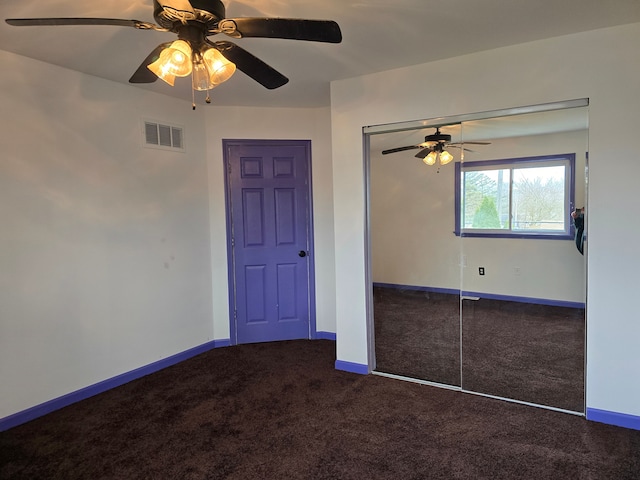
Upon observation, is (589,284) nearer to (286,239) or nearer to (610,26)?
(610,26)

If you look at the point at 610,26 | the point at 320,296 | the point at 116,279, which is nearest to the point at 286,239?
the point at 320,296

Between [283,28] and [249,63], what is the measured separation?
0.38m

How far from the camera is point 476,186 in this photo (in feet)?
10.5

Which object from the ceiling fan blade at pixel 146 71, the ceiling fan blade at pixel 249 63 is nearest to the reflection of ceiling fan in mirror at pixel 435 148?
the ceiling fan blade at pixel 249 63

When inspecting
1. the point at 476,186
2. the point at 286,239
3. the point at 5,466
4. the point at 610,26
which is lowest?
the point at 5,466

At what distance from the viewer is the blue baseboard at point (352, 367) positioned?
3.45 m

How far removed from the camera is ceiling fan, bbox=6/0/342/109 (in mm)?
1575

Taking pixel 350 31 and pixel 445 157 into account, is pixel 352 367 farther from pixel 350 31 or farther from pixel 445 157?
pixel 350 31

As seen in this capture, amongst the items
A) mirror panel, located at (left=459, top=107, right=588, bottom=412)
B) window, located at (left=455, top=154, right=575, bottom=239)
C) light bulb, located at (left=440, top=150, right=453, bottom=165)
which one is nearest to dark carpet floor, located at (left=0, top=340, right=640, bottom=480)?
mirror panel, located at (left=459, top=107, right=588, bottom=412)

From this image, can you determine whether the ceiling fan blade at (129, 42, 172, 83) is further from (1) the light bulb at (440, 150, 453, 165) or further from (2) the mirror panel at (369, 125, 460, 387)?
(1) the light bulb at (440, 150, 453, 165)

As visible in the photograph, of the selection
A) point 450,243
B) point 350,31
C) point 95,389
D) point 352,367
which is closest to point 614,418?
point 450,243

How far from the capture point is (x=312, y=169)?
4.36 m

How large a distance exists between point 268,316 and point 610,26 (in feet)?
12.2

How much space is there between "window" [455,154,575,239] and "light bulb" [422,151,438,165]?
201 millimetres
